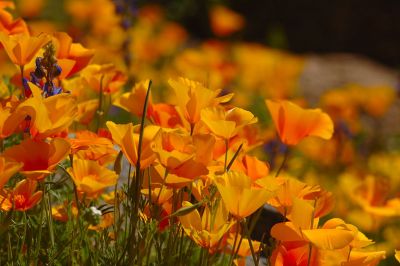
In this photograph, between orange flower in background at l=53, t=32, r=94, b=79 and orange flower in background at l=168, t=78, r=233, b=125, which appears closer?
orange flower in background at l=168, t=78, r=233, b=125

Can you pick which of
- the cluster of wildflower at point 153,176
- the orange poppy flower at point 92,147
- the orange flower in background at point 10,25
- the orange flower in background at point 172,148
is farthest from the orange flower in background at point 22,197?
the orange flower in background at point 10,25

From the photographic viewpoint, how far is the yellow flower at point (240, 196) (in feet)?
5.16

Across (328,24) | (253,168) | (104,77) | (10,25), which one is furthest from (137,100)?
(328,24)

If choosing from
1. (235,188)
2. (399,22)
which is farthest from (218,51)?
(235,188)

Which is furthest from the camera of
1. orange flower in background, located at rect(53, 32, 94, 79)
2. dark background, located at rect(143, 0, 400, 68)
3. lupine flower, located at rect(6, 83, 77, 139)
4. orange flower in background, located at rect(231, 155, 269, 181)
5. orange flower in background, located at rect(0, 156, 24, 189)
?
dark background, located at rect(143, 0, 400, 68)

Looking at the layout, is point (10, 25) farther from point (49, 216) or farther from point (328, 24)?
point (328, 24)

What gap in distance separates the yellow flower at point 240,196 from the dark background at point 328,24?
23.3ft

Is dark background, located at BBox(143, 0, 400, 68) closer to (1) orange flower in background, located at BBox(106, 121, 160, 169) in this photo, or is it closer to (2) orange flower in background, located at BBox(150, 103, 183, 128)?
(2) orange flower in background, located at BBox(150, 103, 183, 128)

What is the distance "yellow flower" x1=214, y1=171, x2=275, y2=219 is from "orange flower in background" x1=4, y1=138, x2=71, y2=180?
0.28 meters

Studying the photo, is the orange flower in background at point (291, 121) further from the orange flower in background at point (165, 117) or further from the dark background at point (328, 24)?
the dark background at point (328, 24)

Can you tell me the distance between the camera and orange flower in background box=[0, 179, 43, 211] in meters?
1.64

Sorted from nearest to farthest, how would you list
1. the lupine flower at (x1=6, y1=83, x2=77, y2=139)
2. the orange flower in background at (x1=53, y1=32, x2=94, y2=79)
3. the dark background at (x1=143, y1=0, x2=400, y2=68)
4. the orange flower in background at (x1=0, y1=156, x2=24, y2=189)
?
1. the orange flower in background at (x1=0, y1=156, x2=24, y2=189)
2. the lupine flower at (x1=6, y1=83, x2=77, y2=139)
3. the orange flower in background at (x1=53, y1=32, x2=94, y2=79)
4. the dark background at (x1=143, y1=0, x2=400, y2=68)

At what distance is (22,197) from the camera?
165cm

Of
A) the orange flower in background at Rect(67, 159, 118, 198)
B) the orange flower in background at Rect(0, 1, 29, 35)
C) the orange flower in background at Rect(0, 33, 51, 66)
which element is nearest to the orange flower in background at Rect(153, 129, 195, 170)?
the orange flower in background at Rect(67, 159, 118, 198)
